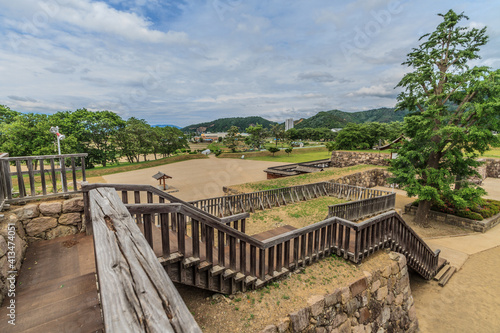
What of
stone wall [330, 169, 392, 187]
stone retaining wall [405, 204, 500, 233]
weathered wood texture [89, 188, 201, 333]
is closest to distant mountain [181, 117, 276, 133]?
stone wall [330, 169, 392, 187]

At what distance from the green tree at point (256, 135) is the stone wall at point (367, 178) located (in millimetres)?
33670

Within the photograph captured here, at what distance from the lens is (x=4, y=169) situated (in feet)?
11.0

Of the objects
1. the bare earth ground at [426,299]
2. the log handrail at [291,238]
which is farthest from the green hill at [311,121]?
the log handrail at [291,238]

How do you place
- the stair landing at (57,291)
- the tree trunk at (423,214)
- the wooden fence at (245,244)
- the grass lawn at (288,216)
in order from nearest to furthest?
1. the stair landing at (57,291)
2. the wooden fence at (245,244)
3. the grass lawn at (288,216)
4. the tree trunk at (423,214)

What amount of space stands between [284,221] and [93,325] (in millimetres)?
7196

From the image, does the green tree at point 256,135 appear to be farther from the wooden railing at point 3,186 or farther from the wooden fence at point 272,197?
the wooden railing at point 3,186

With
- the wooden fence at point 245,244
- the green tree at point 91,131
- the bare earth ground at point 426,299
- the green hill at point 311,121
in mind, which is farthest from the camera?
the green hill at point 311,121

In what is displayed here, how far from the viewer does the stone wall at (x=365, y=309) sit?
3.46 meters

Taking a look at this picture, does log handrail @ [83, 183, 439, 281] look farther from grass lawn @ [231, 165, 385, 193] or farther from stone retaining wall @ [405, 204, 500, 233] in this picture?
grass lawn @ [231, 165, 385, 193]

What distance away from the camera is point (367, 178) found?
63.9 feet

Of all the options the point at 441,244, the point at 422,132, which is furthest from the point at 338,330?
the point at 422,132

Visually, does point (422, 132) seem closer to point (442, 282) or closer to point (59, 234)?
point (442, 282)

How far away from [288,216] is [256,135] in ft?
147

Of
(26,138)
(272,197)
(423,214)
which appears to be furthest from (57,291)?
(26,138)
